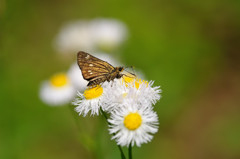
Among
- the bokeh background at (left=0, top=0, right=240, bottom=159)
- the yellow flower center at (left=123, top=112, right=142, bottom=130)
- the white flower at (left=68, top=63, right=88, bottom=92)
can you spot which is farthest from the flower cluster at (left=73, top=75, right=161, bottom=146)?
the bokeh background at (left=0, top=0, right=240, bottom=159)

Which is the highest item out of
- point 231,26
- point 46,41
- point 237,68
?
point 231,26

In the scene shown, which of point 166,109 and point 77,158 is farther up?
point 166,109

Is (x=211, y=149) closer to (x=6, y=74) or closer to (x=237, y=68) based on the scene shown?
(x=237, y=68)

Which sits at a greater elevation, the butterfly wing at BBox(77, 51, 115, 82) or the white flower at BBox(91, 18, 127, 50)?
the white flower at BBox(91, 18, 127, 50)

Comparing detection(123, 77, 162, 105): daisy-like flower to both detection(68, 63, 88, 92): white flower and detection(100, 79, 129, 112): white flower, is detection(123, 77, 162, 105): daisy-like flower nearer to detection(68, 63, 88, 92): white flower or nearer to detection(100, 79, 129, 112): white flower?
detection(100, 79, 129, 112): white flower

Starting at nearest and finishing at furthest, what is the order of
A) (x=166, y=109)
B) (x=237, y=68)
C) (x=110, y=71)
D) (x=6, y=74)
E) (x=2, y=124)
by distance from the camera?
(x=110, y=71) < (x=2, y=124) < (x=166, y=109) < (x=6, y=74) < (x=237, y=68)

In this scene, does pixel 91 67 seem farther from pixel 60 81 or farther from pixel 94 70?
pixel 60 81

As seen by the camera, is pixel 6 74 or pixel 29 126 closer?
pixel 29 126

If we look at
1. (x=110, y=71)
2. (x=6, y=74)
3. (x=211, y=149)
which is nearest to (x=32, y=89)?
(x=6, y=74)
